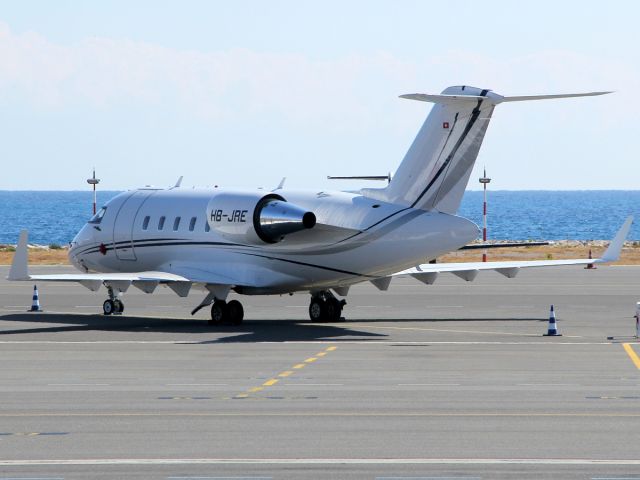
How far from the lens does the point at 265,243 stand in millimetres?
35594

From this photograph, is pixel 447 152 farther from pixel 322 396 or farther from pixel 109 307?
pixel 322 396

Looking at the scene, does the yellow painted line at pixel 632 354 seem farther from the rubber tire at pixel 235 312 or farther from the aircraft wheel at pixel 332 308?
the rubber tire at pixel 235 312

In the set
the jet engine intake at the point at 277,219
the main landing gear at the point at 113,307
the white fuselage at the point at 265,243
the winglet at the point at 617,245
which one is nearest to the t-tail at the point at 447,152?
the white fuselage at the point at 265,243

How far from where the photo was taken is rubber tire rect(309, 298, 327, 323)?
122 ft

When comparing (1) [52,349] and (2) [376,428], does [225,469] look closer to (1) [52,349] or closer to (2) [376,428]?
(2) [376,428]

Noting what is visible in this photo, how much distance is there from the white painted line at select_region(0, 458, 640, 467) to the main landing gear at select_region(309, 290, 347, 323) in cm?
2209

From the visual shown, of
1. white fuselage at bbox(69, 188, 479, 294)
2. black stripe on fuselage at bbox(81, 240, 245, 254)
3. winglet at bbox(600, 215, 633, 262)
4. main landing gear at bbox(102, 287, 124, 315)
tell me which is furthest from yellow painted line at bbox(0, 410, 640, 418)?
main landing gear at bbox(102, 287, 124, 315)

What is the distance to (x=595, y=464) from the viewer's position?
48.0ft

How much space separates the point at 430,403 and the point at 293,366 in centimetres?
619

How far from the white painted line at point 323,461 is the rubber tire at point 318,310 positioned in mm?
22115

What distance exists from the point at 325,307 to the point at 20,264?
819 centimetres

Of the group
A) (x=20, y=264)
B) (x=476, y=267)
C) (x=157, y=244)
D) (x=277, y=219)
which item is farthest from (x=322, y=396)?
(x=157, y=244)

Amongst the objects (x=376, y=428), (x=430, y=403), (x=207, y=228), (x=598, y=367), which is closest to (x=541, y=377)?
(x=598, y=367)

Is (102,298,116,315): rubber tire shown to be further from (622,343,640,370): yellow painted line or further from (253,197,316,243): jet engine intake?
(622,343,640,370): yellow painted line
